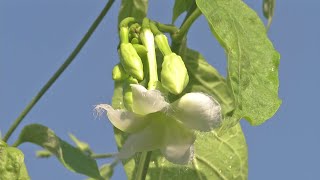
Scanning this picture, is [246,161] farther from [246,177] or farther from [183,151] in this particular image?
[183,151]

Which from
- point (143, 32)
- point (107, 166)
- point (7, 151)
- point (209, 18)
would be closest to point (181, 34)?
point (143, 32)

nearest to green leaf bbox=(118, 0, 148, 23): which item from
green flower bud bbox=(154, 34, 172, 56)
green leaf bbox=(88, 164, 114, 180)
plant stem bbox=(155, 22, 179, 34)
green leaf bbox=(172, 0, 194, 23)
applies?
green leaf bbox=(172, 0, 194, 23)

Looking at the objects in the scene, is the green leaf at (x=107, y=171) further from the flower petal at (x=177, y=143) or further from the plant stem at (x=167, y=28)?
the flower petal at (x=177, y=143)

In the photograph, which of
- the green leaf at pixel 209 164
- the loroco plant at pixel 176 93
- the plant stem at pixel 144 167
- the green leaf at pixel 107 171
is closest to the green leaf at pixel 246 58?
the loroco plant at pixel 176 93

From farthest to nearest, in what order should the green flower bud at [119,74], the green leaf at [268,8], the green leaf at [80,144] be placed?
the green leaf at [80,144] < the green leaf at [268,8] < the green flower bud at [119,74]

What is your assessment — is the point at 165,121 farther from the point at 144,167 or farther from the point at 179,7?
the point at 179,7

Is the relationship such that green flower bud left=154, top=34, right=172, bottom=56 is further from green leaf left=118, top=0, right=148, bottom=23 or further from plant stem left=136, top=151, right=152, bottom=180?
green leaf left=118, top=0, right=148, bottom=23

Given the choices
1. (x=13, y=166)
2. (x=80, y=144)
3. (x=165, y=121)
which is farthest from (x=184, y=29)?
(x=80, y=144)
